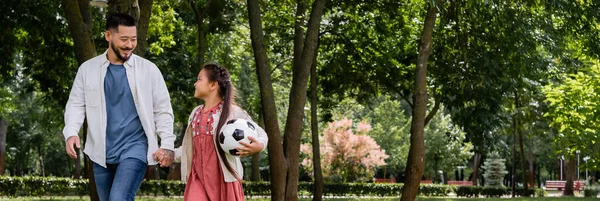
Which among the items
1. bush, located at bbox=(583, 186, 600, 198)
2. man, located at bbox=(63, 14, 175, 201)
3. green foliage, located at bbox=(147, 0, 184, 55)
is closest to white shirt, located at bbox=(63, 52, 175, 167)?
man, located at bbox=(63, 14, 175, 201)

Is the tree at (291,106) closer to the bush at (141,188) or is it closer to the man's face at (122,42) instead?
the man's face at (122,42)

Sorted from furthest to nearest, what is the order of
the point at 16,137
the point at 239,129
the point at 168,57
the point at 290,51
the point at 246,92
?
the point at 16,137, the point at 246,92, the point at 168,57, the point at 290,51, the point at 239,129

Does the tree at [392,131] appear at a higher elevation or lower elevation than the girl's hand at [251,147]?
higher

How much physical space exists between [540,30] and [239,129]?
14417 millimetres

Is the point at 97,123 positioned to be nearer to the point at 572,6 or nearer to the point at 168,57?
the point at 572,6

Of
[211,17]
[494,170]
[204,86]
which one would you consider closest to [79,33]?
[204,86]

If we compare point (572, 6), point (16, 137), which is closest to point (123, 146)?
point (572, 6)

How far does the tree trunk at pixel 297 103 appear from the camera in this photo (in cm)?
1608

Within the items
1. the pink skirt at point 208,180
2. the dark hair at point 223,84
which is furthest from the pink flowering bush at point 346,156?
the pink skirt at point 208,180

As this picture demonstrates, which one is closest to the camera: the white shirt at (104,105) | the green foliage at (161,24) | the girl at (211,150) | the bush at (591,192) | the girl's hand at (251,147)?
the white shirt at (104,105)

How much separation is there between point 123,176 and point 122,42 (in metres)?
0.94

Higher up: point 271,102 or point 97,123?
point 271,102

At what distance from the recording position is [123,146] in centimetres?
618

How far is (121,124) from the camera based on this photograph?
6.25m
